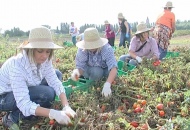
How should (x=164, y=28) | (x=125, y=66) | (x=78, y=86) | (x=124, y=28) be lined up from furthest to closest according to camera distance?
(x=124, y=28) → (x=164, y=28) → (x=125, y=66) → (x=78, y=86)

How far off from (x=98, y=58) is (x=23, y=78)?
1.42 m

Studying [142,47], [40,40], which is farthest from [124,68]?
[40,40]

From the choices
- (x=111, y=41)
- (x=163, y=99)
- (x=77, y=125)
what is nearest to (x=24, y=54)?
(x=77, y=125)

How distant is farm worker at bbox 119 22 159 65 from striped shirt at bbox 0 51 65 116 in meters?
2.08

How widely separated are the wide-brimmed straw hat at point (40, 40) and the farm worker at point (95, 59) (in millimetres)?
967

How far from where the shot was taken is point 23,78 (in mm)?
2586

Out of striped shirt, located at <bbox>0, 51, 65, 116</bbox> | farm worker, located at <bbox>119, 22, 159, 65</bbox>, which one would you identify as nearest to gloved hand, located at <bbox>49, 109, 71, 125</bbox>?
striped shirt, located at <bbox>0, 51, 65, 116</bbox>

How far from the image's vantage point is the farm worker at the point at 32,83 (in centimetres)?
246

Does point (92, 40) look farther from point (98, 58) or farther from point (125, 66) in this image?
point (125, 66)

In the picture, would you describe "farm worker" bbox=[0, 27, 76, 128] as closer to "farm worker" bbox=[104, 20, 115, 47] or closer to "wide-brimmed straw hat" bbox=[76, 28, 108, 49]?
"wide-brimmed straw hat" bbox=[76, 28, 108, 49]

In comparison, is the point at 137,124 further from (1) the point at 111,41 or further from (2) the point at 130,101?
(1) the point at 111,41

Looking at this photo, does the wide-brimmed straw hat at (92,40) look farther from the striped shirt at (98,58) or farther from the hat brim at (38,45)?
the hat brim at (38,45)

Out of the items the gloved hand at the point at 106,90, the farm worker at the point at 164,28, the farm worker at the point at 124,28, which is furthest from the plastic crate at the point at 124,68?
the farm worker at the point at 124,28

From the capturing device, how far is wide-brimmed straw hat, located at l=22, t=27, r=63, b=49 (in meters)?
2.51
